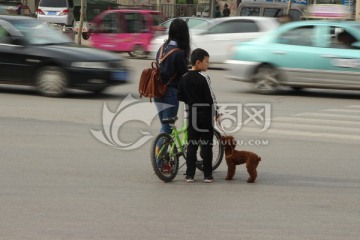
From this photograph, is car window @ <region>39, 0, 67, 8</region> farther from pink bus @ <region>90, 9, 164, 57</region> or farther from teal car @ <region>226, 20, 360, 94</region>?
teal car @ <region>226, 20, 360, 94</region>

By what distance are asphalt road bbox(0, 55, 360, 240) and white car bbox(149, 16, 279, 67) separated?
9165mm

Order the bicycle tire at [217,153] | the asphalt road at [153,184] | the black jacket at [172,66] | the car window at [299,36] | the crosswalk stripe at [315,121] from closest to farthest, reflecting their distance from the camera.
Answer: the asphalt road at [153,184] < the black jacket at [172,66] < the bicycle tire at [217,153] < the crosswalk stripe at [315,121] < the car window at [299,36]

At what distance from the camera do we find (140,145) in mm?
11648

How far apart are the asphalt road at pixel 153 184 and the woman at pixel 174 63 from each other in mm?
844

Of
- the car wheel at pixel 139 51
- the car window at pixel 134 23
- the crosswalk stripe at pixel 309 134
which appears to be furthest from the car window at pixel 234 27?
the crosswalk stripe at pixel 309 134

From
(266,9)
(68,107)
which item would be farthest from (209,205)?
(266,9)

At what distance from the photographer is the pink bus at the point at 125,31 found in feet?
94.2

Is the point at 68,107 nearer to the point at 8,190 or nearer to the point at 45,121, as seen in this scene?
the point at 45,121

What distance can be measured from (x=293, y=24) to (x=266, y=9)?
19.5m

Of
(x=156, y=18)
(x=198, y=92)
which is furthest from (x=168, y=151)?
(x=156, y=18)

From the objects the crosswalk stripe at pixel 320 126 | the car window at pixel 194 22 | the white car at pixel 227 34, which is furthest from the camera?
the car window at pixel 194 22

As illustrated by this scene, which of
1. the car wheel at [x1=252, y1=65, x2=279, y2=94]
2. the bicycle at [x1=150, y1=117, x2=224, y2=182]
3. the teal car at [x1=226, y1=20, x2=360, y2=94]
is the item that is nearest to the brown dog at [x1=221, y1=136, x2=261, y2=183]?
the bicycle at [x1=150, y1=117, x2=224, y2=182]

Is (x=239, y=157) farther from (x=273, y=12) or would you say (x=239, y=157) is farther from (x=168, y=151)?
(x=273, y=12)

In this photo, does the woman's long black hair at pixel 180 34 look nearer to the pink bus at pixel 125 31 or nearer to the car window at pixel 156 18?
the pink bus at pixel 125 31
